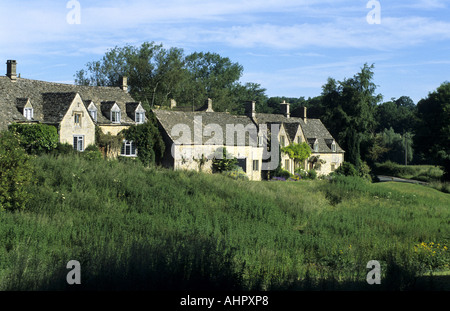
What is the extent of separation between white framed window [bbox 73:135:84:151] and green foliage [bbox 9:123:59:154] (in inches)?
134

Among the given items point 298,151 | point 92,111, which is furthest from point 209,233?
point 298,151

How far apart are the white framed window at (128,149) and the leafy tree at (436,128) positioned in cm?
3769

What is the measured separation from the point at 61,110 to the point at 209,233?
27.3 meters

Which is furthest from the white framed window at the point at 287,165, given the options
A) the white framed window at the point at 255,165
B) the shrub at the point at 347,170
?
the shrub at the point at 347,170

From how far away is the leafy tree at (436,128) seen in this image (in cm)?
6378

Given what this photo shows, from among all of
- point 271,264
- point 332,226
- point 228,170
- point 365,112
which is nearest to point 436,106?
point 365,112

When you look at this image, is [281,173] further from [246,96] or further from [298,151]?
[246,96]

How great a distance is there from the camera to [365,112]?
249 ft

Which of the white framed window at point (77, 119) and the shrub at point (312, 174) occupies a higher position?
the white framed window at point (77, 119)

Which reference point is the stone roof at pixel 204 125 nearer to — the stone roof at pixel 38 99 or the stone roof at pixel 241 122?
the stone roof at pixel 241 122

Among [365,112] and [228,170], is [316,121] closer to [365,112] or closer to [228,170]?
[365,112]

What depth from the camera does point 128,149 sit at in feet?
159

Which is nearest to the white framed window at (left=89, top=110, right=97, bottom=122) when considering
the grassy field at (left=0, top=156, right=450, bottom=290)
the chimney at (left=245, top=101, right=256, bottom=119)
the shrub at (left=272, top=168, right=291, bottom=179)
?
the grassy field at (left=0, top=156, right=450, bottom=290)
